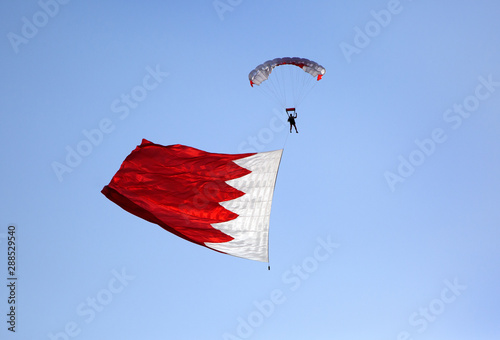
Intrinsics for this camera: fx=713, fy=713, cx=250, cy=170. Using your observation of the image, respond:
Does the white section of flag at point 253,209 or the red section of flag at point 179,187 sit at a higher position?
the red section of flag at point 179,187

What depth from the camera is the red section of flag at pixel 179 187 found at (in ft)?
80.9

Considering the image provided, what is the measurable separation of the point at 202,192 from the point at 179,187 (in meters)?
0.85

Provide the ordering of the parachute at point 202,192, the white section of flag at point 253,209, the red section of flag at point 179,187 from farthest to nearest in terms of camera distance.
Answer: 1. the red section of flag at point 179,187
2. the parachute at point 202,192
3. the white section of flag at point 253,209

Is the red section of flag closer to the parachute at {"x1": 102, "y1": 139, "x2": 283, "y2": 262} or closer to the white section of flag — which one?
the parachute at {"x1": 102, "y1": 139, "x2": 283, "y2": 262}

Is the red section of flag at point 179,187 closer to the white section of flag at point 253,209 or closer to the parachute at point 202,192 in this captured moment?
the parachute at point 202,192

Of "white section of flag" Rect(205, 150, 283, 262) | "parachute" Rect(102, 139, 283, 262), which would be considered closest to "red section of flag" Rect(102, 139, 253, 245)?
"parachute" Rect(102, 139, 283, 262)

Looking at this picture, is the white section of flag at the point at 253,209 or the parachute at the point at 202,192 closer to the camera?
the white section of flag at the point at 253,209

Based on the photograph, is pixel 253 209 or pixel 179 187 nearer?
pixel 253 209

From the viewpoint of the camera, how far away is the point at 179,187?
25.9m

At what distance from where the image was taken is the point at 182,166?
1033 inches

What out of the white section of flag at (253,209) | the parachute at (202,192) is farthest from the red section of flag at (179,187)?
the white section of flag at (253,209)

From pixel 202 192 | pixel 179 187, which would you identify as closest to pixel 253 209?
pixel 202 192

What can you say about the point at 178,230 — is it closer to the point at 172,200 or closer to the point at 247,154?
the point at 172,200

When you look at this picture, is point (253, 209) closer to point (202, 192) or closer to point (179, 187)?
Answer: point (202, 192)
